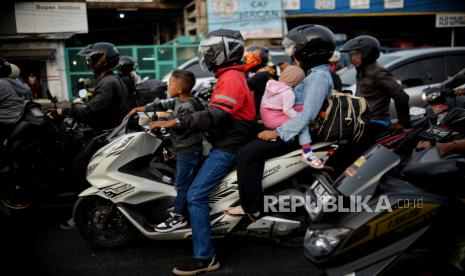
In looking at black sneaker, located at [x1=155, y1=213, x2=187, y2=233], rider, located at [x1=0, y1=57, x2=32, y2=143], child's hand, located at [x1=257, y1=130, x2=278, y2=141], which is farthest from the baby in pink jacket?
rider, located at [x1=0, y1=57, x2=32, y2=143]

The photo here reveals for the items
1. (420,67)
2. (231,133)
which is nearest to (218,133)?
(231,133)

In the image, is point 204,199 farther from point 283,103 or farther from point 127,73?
point 127,73

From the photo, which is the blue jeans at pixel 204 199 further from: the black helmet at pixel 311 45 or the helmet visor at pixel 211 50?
the black helmet at pixel 311 45

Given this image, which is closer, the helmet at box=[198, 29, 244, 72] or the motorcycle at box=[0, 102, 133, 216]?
the helmet at box=[198, 29, 244, 72]

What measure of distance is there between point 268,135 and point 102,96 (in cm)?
183

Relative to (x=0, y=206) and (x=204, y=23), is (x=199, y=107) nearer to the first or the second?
(x=0, y=206)

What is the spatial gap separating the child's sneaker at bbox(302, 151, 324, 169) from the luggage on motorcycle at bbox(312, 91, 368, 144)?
0.60ft

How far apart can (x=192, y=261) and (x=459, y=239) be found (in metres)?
2.22

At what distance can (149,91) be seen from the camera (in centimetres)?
635

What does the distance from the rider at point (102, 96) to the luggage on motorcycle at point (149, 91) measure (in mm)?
1590

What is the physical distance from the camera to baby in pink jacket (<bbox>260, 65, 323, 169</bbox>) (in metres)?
3.51

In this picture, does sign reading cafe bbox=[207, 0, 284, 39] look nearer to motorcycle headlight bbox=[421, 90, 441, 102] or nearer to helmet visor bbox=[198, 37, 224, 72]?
motorcycle headlight bbox=[421, 90, 441, 102]

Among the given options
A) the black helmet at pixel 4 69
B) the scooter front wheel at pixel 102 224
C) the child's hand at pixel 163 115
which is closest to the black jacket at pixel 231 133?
the child's hand at pixel 163 115

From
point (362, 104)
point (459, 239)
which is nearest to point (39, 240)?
point (362, 104)
